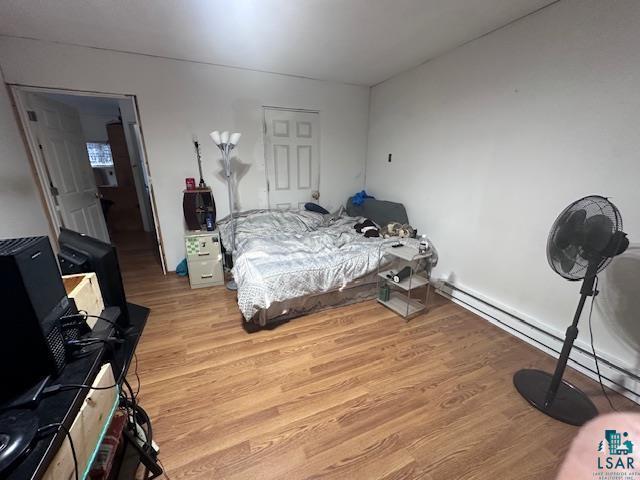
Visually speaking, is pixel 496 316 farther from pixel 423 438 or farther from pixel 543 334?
pixel 423 438

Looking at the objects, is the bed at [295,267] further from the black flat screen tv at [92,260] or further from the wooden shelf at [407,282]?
the black flat screen tv at [92,260]

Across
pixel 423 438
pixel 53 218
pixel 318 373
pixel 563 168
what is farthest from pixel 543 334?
pixel 53 218

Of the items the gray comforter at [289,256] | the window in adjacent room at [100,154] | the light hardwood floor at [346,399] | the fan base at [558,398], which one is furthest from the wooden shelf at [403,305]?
the window in adjacent room at [100,154]

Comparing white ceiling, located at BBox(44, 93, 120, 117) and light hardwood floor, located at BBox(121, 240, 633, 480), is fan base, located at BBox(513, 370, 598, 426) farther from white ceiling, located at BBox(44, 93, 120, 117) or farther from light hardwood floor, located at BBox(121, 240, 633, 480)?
white ceiling, located at BBox(44, 93, 120, 117)

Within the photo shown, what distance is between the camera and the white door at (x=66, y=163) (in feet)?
8.63

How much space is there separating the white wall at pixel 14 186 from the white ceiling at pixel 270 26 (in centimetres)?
76

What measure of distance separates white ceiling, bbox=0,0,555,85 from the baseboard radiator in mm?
2310

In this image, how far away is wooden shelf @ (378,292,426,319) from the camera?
2.39 m

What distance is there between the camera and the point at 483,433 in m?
1.40

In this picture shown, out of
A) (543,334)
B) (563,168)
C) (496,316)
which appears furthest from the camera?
(496,316)

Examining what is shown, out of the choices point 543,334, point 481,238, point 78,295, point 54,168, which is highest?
point 54,168

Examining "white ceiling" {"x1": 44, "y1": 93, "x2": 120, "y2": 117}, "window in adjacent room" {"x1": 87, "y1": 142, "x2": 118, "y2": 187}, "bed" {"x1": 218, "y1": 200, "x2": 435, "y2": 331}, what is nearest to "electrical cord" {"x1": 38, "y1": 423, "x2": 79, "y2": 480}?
A: "bed" {"x1": 218, "y1": 200, "x2": 435, "y2": 331}

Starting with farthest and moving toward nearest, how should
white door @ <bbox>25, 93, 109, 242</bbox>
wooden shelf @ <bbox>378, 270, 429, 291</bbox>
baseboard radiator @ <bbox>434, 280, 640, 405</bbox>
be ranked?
white door @ <bbox>25, 93, 109, 242</bbox> < wooden shelf @ <bbox>378, 270, 429, 291</bbox> < baseboard radiator @ <bbox>434, 280, 640, 405</bbox>

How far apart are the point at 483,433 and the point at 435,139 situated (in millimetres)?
2576
